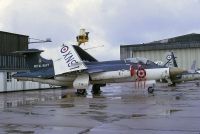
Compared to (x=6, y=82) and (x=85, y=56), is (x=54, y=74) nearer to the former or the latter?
(x=85, y=56)

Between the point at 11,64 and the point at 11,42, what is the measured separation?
27.7ft

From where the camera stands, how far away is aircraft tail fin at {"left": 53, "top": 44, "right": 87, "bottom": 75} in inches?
1073

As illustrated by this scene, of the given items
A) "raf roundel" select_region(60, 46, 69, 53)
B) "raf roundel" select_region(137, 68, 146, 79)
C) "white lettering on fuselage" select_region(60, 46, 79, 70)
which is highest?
"raf roundel" select_region(60, 46, 69, 53)

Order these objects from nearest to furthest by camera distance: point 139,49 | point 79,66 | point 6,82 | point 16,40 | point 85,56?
point 79,66, point 85,56, point 6,82, point 16,40, point 139,49

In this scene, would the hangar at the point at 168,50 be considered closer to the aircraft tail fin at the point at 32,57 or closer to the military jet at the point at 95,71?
the aircraft tail fin at the point at 32,57

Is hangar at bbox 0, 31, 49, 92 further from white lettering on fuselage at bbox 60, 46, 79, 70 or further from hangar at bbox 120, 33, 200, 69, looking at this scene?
hangar at bbox 120, 33, 200, 69

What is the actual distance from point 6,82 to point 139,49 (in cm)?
5030

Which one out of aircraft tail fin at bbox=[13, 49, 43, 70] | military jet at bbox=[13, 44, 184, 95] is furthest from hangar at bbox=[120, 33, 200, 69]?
military jet at bbox=[13, 44, 184, 95]

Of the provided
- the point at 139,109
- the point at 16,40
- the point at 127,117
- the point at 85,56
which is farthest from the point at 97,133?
the point at 16,40

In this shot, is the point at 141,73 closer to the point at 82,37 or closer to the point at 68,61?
the point at 68,61

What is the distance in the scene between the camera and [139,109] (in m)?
15.8

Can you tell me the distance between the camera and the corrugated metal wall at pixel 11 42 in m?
47.2

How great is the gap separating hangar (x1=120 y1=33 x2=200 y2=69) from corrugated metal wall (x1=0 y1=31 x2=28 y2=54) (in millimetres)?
34292

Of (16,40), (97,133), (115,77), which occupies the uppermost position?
(16,40)
